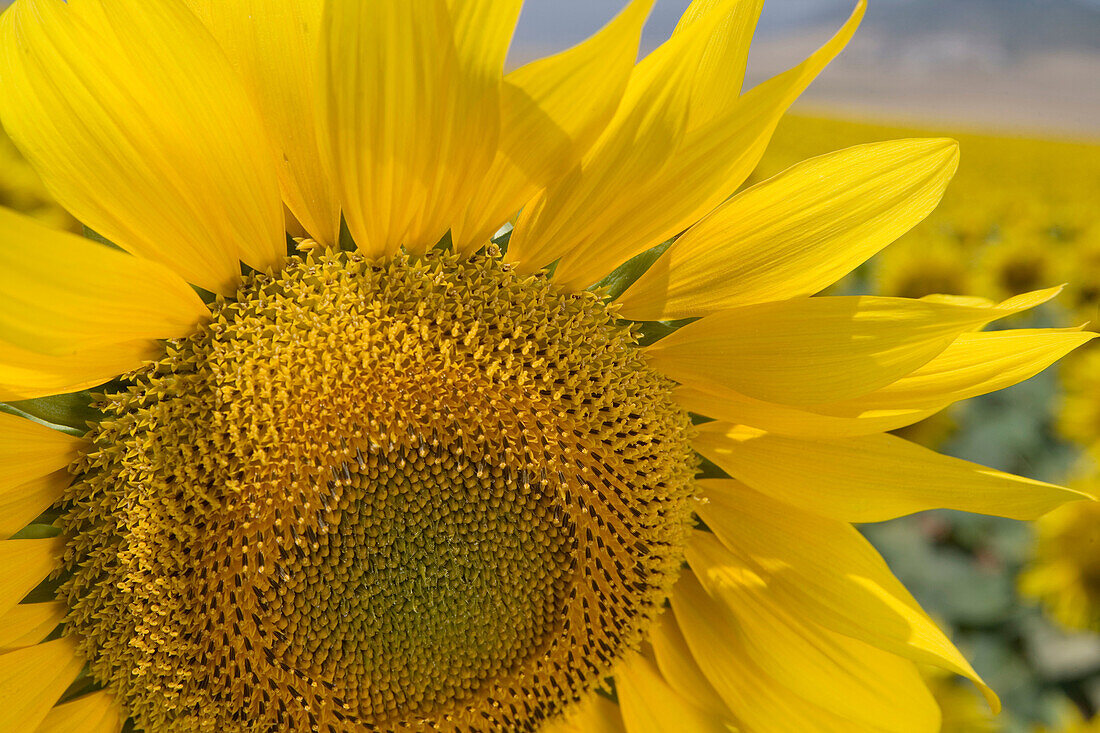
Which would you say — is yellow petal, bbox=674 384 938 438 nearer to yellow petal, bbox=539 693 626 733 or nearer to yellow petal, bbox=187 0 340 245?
yellow petal, bbox=539 693 626 733

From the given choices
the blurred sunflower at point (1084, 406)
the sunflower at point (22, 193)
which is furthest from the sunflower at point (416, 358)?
the blurred sunflower at point (1084, 406)

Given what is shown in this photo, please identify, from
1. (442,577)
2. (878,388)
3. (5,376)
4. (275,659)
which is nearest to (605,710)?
(442,577)

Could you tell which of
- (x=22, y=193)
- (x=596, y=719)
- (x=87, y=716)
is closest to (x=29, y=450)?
(x=87, y=716)

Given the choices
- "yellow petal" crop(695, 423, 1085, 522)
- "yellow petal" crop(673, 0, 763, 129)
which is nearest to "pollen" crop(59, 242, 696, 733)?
"yellow petal" crop(695, 423, 1085, 522)

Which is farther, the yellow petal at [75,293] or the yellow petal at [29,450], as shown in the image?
the yellow petal at [29,450]

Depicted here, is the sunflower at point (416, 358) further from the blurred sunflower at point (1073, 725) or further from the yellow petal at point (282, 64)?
the blurred sunflower at point (1073, 725)

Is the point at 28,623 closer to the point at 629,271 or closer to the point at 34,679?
the point at 34,679
